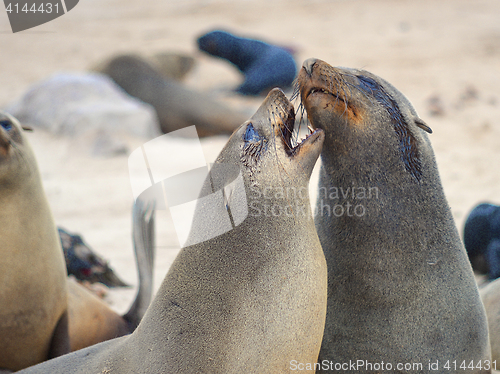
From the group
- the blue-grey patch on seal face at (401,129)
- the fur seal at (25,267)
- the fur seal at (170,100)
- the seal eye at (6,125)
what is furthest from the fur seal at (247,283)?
the fur seal at (170,100)

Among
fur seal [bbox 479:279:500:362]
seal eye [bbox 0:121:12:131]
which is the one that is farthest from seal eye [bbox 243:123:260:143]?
fur seal [bbox 479:279:500:362]

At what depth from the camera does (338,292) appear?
1.93 metres

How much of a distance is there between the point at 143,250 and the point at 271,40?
1033cm

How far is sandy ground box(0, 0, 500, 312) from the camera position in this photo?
16.1 ft

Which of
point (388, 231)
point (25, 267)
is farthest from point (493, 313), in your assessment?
point (25, 267)

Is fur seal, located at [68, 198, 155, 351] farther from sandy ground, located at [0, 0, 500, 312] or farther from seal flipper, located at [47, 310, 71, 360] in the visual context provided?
sandy ground, located at [0, 0, 500, 312]

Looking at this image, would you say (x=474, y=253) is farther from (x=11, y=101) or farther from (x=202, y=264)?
(x=11, y=101)

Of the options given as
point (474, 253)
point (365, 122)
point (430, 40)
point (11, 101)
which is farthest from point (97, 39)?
point (365, 122)

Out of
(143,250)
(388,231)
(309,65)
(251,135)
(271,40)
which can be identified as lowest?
(271,40)

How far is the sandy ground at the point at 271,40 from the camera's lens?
4.89 m

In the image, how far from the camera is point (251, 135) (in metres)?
1.70

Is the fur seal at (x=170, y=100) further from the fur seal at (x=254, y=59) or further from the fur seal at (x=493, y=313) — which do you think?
the fur seal at (x=493, y=313)

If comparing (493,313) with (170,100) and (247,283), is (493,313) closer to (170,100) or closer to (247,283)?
(247,283)

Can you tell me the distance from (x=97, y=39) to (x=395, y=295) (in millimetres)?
12988
